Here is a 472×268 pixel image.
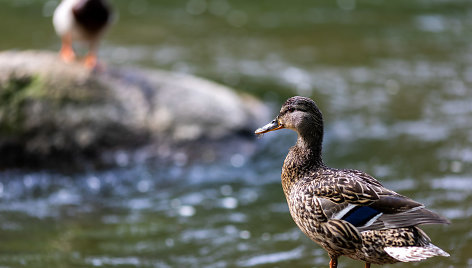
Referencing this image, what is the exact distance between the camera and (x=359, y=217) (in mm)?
4223

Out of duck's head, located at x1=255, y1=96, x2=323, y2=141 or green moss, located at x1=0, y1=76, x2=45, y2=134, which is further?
green moss, located at x1=0, y1=76, x2=45, y2=134

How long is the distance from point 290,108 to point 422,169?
4.09 metres

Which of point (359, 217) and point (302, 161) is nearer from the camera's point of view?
point (359, 217)

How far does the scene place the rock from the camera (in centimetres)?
822

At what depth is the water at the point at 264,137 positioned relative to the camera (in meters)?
6.53

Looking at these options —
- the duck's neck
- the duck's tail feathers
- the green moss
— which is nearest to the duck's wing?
the duck's tail feathers

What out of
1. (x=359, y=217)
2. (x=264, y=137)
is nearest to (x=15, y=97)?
(x=264, y=137)

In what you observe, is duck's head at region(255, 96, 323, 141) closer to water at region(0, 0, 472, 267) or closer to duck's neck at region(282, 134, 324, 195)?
duck's neck at region(282, 134, 324, 195)

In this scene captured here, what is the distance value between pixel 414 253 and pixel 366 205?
447mm

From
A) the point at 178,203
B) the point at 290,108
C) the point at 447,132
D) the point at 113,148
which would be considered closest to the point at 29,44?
the point at 113,148

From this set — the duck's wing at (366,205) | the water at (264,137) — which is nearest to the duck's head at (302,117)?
the duck's wing at (366,205)

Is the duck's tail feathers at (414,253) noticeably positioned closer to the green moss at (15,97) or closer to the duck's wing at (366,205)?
the duck's wing at (366,205)

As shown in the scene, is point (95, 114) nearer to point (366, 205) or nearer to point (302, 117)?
point (302, 117)

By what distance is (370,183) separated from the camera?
4430 millimetres
